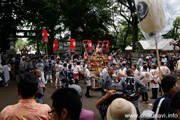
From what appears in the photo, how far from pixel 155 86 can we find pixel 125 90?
371 centimetres

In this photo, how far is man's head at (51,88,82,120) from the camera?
1672mm

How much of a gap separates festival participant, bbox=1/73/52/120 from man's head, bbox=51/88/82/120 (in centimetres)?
68

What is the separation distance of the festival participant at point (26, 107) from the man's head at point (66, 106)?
2.22 ft

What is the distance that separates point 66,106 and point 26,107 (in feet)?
2.74

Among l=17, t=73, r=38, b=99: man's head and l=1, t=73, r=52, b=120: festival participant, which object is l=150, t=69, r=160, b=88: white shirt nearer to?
l=1, t=73, r=52, b=120: festival participant

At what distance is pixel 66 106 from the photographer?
168cm

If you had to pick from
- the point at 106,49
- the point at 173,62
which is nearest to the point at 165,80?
the point at 106,49

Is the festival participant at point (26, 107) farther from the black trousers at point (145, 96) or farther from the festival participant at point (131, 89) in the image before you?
the black trousers at point (145, 96)

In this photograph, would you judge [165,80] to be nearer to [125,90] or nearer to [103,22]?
[125,90]

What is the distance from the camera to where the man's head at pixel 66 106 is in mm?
1672

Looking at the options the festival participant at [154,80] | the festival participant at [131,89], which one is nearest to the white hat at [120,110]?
the festival participant at [131,89]

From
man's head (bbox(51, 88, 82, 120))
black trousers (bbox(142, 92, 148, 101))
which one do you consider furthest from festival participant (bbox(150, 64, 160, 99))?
man's head (bbox(51, 88, 82, 120))

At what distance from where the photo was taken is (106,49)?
1485 cm

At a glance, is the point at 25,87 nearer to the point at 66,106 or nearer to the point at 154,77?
the point at 66,106
